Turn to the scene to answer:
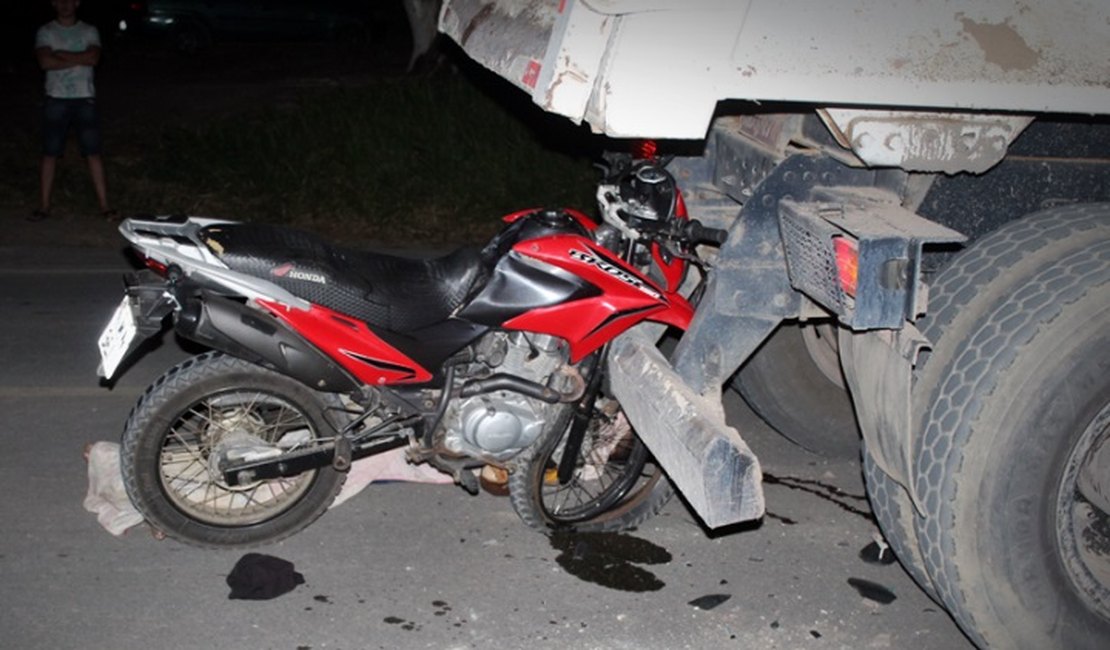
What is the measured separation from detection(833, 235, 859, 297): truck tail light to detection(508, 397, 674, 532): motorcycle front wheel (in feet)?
4.46

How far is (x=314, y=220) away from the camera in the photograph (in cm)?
1120

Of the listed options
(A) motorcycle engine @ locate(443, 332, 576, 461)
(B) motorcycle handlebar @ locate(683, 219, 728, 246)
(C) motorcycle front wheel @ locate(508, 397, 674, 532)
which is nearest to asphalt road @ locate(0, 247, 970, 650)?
(C) motorcycle front wheel @ locate(508, 397, 674, 532)

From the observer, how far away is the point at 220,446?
4.50 m

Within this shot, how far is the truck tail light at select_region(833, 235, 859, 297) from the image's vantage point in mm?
3537

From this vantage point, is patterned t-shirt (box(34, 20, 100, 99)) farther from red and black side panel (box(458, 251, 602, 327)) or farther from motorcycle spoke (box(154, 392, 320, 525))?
red and black side panel (box(458, 251, 602, 327))

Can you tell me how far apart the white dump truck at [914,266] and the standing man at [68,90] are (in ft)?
24.2

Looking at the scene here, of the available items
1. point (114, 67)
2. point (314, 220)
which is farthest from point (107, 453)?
point (114, 67)

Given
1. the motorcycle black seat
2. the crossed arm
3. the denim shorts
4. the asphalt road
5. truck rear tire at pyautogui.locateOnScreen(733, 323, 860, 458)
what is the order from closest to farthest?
1. the asphalt road
2. the motorcycle black seat
3. truck rear tire at pyautogui.locateOnScreen(733, 323, 860, 458)
4. the crossed arm
5. the denim shorts

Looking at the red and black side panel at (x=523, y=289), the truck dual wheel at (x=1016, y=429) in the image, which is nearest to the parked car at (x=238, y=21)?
the red and black side panel at (x=523, y=289)

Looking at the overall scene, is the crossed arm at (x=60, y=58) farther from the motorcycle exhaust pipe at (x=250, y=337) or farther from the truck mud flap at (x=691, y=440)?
Result: the truck mud flap at (x=691, y=440)

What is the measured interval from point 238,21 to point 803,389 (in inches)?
792

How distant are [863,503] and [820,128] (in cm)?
198

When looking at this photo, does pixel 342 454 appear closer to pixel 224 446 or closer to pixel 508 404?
pixel 224 446

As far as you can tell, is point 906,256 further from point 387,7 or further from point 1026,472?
point 387,7
